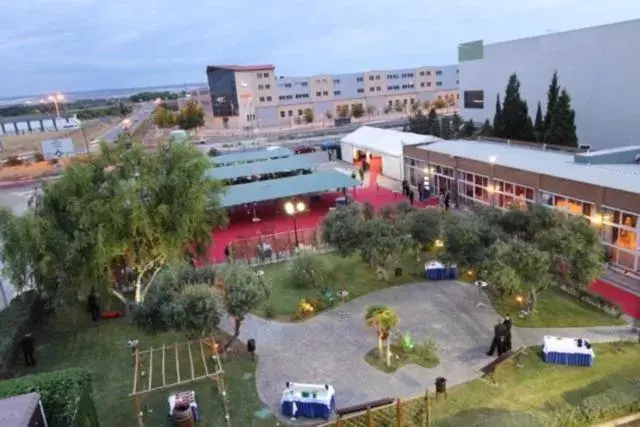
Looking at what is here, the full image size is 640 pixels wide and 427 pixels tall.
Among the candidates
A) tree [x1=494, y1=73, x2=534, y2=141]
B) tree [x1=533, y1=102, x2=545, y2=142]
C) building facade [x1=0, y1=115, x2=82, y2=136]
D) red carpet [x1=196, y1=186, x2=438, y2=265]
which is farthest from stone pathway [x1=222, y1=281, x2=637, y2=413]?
building facade [x1=0, y1=115, x2=82, y2=136]

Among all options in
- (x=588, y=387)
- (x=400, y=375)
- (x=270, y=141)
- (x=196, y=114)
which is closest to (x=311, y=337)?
(x=400, y=375)

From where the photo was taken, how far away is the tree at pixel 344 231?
1728 centimetres

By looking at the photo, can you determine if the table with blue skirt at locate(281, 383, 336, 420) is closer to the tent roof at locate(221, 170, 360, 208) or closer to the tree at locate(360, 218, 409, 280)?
the tree at locate(360, 218, 409, 280)

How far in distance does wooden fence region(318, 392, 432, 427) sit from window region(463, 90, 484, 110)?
4655 cm

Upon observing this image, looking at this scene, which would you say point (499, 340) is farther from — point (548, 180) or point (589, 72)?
point (589, 72)

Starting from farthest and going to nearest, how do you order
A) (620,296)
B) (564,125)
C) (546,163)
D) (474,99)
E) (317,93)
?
(317,93), (474,99), (564,125), (546,163), (620,296)

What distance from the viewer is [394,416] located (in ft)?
32.6

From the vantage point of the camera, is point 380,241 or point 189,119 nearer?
point 380,241

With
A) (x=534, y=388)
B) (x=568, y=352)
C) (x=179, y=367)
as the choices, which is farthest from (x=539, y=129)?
(x=179, y=367)

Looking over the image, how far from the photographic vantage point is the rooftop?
19.0 metres

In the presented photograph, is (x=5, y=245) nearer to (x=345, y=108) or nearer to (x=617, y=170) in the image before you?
(x=617, y=170)

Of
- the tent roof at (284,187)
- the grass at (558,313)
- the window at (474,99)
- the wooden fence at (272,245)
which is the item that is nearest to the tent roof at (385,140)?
the tent roof at (284,187)

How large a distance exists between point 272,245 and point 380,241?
7.61 meters

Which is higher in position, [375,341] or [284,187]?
[284,187]
